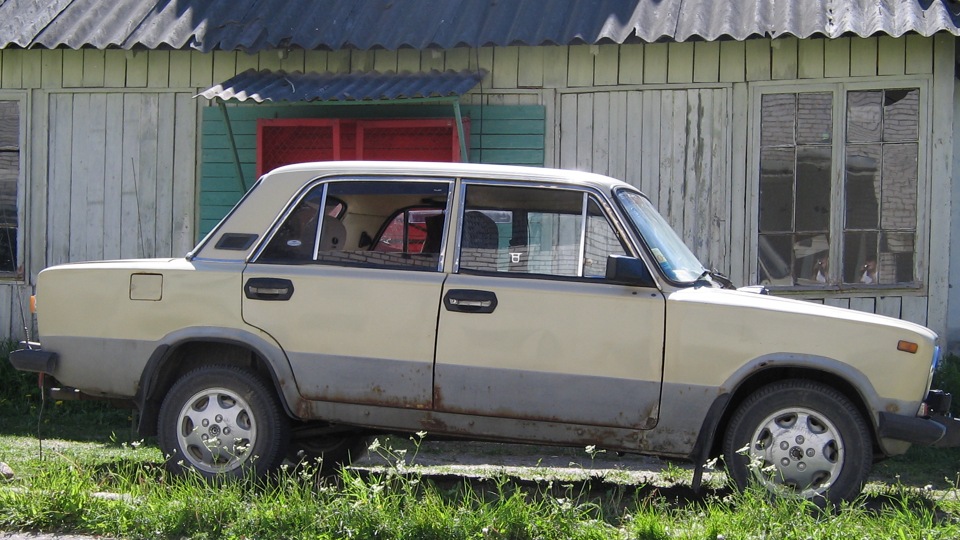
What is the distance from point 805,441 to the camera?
5.64 meters

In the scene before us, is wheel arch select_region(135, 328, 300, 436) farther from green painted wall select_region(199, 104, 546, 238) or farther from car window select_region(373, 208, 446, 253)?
green painted wall select_region(199, 104, 546, 238)

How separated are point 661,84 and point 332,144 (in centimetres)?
309

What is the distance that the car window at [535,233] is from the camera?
5914 mm

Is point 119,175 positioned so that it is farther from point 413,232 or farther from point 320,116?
point 413,232

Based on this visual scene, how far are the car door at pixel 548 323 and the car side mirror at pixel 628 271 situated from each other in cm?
4

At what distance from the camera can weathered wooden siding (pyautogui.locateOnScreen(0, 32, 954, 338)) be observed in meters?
9.77

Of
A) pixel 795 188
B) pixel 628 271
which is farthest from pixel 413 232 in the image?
pixel 795 188

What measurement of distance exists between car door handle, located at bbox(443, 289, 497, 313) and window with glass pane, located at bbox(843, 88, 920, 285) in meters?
5.08

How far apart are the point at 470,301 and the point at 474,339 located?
20 centimetres

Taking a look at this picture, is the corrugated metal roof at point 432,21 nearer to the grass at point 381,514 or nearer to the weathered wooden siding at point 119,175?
the weathered wooden siding at point 119,175

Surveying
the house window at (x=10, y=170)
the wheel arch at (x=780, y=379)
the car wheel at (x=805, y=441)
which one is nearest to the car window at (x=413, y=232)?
the wheel arch at (x=780, y=379)

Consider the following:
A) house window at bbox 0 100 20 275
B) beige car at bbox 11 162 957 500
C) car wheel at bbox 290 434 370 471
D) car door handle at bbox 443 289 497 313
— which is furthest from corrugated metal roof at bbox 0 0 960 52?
car door handle at bbox 443 289 497 313

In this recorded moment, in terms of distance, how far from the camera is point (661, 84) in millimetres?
10266

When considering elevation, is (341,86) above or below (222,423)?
above
